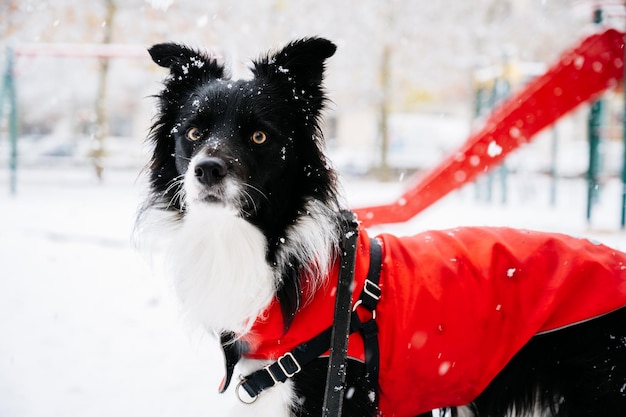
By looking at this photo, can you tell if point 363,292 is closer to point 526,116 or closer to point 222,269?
point 222,269

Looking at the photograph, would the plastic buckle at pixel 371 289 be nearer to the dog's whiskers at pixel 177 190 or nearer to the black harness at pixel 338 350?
the black harness at pixel 338 350

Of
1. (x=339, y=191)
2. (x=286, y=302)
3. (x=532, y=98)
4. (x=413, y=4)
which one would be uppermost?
(x=413, y=4)

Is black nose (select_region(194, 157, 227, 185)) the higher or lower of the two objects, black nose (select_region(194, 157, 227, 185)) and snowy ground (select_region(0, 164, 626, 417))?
the higher

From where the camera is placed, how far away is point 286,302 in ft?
6.87

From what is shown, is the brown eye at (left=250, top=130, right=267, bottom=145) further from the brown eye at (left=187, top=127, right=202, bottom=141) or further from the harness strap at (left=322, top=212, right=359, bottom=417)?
the harness strap at (left=322, top=212, right=359, bottom=417)

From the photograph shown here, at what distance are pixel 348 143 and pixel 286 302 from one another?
3072 cm

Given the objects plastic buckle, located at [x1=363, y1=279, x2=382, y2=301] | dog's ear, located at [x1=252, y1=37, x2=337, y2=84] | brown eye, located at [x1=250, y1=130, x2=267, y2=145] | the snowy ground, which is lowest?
the snowy ground

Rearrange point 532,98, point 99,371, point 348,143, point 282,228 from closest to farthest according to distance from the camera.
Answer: point 282,228 → point 99,371 → point 532,98 → point 348,143

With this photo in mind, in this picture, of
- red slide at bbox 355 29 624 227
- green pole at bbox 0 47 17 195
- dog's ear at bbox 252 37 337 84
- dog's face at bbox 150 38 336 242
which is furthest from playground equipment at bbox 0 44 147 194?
dog's ear at bbox 252 37 337 84

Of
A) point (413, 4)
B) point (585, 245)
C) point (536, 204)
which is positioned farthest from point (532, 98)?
point (413, 4)

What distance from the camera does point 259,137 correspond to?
233cm

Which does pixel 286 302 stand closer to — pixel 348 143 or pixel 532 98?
pixel 532 98

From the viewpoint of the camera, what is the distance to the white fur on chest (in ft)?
7.02

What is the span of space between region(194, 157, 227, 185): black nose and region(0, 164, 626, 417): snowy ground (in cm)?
74
